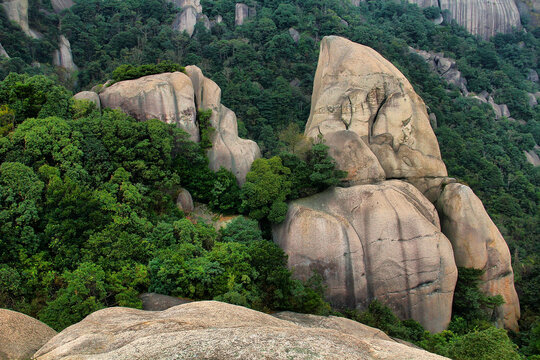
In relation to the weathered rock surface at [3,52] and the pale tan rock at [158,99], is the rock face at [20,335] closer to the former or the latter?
the pale tan rock at [158,99]

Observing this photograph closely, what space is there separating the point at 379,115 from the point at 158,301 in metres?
15.2

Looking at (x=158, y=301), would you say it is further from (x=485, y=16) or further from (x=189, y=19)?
(x=485, y=16)

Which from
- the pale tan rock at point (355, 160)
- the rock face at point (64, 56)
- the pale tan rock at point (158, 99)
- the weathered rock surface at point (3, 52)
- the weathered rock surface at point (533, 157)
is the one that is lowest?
the weathered rock surface at point (533, 157)

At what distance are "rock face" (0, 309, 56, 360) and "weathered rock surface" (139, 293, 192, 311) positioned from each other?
14.7 ft

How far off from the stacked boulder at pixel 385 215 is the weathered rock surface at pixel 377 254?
0.14 feet

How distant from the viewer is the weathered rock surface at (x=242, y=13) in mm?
62750

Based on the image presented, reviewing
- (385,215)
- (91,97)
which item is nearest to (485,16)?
(385,215)

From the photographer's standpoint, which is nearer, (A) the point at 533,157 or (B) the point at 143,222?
(B) the point at 143,222

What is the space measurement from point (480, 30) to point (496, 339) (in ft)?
252

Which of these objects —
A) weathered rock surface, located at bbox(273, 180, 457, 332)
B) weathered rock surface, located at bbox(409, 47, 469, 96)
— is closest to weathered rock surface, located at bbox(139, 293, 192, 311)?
weathered rock surface, located at bbox(273, 180, 457, 332)

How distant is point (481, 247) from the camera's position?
21.5 m

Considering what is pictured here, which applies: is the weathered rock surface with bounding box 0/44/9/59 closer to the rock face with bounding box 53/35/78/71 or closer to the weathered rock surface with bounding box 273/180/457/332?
the rock face with bounding box 53/35/78/71

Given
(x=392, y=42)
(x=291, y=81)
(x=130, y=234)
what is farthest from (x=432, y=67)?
(x=130, y=234)

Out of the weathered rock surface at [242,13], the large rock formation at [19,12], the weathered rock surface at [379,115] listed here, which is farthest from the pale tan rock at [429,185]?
the weathered rock surface at [242,13]
